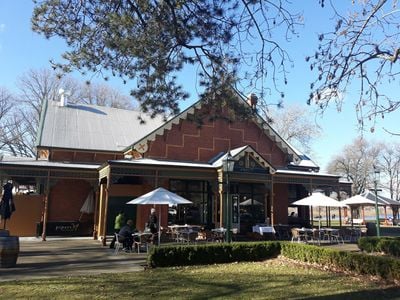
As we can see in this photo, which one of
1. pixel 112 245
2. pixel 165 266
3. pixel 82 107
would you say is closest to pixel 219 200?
pixel 112 245

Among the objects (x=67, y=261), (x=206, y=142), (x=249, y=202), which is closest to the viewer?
(x=67, y=261)

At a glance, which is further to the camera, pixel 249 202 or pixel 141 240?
pixel 249 202

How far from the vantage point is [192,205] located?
2434cm

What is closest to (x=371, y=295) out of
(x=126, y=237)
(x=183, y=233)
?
(x=126, y=237)

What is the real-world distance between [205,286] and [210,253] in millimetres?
4077

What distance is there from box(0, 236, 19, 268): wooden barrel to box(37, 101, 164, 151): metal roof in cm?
1249

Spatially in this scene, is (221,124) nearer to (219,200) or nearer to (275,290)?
(219,200)

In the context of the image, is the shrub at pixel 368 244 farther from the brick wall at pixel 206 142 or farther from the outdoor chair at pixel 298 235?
the brick wall at pixel 206 142

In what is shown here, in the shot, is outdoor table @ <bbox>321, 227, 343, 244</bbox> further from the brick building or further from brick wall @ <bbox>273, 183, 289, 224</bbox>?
brick wall @ <bbox>273, 183, 289, 224</bbox>

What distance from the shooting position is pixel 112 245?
58.0 feet

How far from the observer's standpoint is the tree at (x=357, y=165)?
238 ft

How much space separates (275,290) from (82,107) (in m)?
24.4

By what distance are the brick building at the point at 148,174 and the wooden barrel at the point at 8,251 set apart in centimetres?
798

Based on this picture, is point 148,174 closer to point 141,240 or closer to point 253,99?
point 141,240
